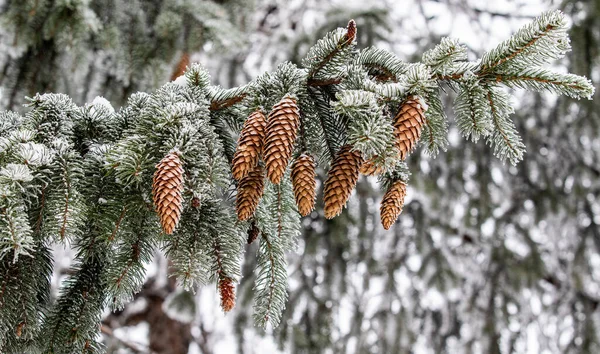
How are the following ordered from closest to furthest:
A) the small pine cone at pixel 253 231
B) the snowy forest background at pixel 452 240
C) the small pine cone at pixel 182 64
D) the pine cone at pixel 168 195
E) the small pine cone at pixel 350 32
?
the pine cone at pixel 168 195
the small pine cone at pixel 350 32
the small pine cone at pixel 253 231
the small pine cone at pixel 182 64
the snowy forest background at pixel 452 240

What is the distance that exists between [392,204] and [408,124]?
0.51 ft

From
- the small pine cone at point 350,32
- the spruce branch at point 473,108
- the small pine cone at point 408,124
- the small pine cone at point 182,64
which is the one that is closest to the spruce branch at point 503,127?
the spruce branch at point 473,108

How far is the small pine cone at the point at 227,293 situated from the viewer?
1071 millimetres

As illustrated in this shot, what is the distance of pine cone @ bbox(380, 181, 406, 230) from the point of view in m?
0.99

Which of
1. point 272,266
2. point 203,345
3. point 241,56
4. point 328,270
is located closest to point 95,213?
point 272,266

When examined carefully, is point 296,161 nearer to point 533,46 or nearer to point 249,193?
point 249,193

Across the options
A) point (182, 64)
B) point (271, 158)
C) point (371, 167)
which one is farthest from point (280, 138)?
point (182, 64)

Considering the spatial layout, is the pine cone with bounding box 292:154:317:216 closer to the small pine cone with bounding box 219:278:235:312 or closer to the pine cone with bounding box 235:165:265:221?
the pine cone with bounding box 235:165:265:221

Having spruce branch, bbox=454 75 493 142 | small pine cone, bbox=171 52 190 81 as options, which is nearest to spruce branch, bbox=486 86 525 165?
spruce branch, bbox=454 75 493 142

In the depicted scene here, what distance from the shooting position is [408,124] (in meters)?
0.97

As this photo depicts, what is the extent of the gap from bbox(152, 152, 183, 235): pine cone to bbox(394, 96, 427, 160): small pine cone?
39cm

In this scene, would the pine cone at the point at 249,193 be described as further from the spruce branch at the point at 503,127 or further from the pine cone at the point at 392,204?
the spruce branch at the point at 503,127

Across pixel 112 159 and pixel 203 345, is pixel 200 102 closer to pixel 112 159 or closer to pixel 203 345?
pixel 112 159

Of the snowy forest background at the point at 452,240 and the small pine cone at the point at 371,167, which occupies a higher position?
the snowy forest background at the point at 452,240
